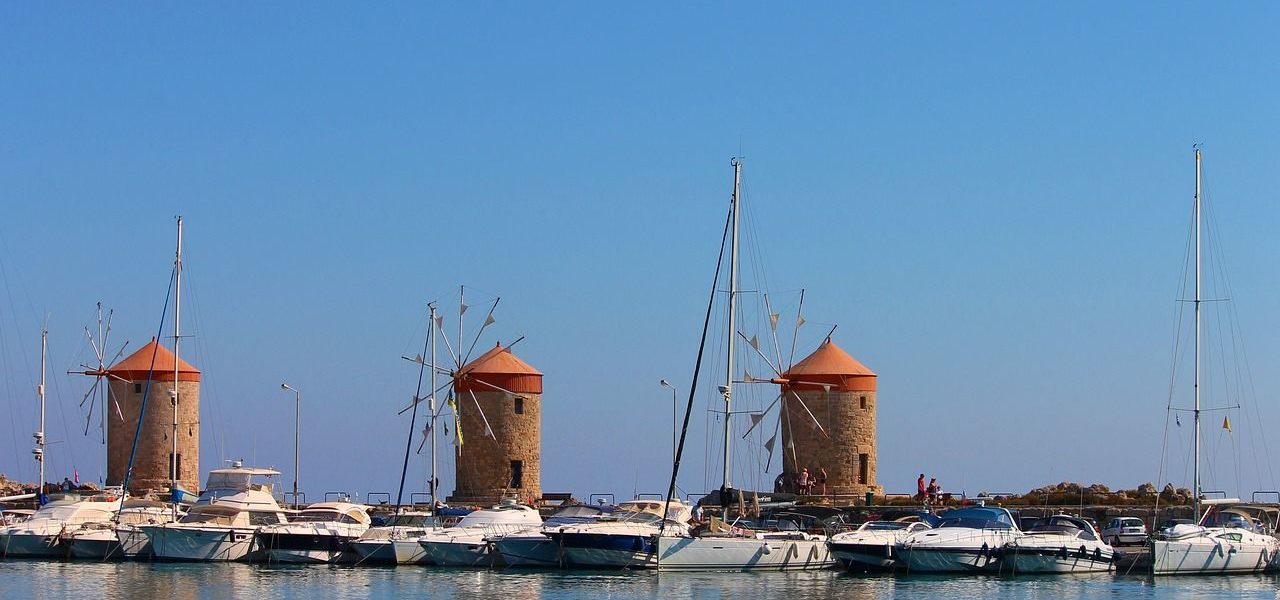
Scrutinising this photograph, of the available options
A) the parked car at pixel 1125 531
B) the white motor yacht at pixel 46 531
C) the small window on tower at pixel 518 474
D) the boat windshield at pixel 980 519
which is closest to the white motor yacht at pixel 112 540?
the white motor yacht at pixel 46 531

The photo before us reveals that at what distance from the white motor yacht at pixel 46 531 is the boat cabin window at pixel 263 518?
440cm

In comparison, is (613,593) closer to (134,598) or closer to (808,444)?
(134,598)

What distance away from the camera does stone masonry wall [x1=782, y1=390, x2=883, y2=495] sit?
56594 millimetres

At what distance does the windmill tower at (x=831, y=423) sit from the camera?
56.7 metres

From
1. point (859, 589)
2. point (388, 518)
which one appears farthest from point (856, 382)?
point (859, 589)

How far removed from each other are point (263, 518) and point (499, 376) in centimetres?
1489

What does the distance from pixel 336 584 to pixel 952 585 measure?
12.8 m

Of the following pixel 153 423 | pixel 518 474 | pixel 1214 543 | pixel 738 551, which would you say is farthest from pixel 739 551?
pixel 153 423

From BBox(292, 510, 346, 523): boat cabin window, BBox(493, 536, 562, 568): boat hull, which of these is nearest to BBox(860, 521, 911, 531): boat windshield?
BBox(493, 536, 562, 568): boat hull

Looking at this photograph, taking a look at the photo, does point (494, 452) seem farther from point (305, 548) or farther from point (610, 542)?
point (610, 542)

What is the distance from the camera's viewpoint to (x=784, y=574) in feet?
134

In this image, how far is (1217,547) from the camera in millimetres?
40438

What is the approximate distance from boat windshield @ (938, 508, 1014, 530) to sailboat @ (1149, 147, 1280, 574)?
123 inches

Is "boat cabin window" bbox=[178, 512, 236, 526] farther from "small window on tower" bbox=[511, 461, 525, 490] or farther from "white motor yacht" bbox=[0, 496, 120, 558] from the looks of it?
"small window on tower" bbox=[511, 461, 525, 490]
